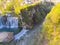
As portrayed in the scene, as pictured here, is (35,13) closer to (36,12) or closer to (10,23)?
(36,12)

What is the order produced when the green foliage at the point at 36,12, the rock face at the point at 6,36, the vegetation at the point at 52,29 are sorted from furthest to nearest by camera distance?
1. the rock face at the point at 6,36
2. the green foliage at the point at 36,12
3. the vegetation at the point at 52,29

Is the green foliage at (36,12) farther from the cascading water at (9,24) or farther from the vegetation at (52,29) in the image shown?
the vegetation at (52,29)

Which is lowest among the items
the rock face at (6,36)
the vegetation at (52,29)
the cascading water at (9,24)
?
the rock face at (6,36)

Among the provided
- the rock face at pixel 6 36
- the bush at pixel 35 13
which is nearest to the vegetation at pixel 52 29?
the bush at pixel 35 13

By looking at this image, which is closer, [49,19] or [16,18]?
[49,19]

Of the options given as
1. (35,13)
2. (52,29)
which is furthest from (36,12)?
(52,29)

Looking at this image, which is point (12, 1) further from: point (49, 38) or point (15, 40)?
point (49, 38)

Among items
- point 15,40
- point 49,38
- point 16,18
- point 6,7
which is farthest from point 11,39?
point 49,38

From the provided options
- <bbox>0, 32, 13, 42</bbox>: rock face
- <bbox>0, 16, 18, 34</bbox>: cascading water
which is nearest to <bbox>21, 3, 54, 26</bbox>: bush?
<bbox>0, 16, 18, 34</bbox>: cascading water
